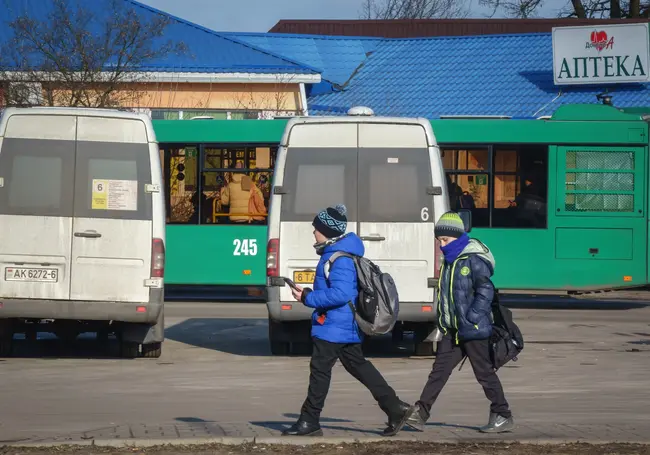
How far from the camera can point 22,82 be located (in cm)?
2808

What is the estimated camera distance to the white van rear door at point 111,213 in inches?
532

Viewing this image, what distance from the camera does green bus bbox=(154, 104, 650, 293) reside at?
2208 centimetres

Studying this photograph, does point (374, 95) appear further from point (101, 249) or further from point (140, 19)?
point (101, 249)

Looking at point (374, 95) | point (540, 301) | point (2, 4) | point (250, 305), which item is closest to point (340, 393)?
point (250, 305)

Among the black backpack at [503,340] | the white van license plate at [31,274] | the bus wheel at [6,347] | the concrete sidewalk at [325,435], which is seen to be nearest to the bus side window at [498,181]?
Answer: the bus wheel at [6,347]

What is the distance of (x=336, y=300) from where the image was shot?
874 cm

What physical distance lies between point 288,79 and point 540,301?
1233 centimetres

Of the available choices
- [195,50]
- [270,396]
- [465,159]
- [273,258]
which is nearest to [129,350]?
[273,258]

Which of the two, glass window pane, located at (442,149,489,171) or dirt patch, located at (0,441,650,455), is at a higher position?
glass window pane, located at (442,149,489,171)

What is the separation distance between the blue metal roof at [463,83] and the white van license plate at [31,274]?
82.7 feet

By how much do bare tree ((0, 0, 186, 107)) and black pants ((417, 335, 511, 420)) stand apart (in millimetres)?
20241

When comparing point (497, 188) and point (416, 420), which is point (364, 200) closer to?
point (416, 420)

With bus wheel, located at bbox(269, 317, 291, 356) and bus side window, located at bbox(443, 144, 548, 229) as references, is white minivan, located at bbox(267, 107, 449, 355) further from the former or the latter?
bus side window, located at bbox(443, 144, 548, 229)

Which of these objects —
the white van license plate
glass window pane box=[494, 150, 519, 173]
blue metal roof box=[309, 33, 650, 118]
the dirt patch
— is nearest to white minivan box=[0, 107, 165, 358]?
the white van license plate
